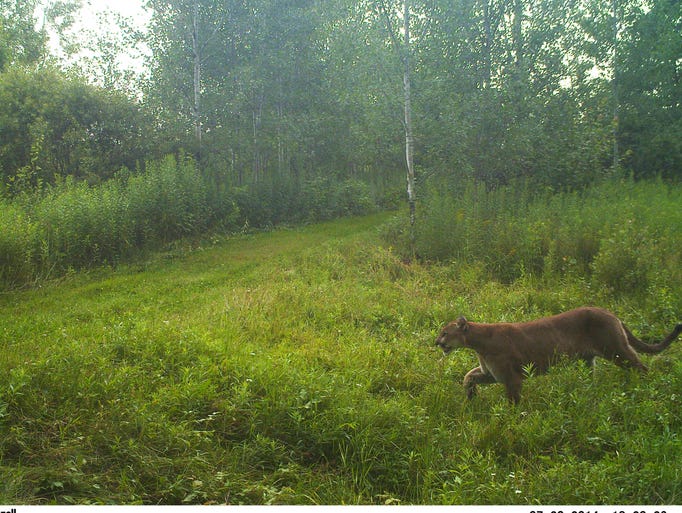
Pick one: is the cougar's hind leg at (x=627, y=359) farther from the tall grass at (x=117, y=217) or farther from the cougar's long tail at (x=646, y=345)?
the tall grass at (x=117, y=217)

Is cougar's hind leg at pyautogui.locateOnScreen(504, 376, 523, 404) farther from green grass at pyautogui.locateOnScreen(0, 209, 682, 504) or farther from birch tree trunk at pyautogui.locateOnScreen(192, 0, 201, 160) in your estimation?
birch tree trunk at pyautogui.locateOnScreen(192, 0, 201, 160)

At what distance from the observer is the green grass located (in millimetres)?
3143

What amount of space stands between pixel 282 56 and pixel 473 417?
19.7 m

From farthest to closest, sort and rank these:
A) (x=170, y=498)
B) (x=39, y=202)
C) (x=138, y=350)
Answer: (x=39, y=202)
(x=138, y=350)
(x=170, y=498)

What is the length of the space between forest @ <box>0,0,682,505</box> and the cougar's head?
0.43m

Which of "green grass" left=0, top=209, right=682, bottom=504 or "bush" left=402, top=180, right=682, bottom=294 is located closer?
"green grass" left=0, top=209, right=682, bottom=504

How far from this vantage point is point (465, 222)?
10.5 m

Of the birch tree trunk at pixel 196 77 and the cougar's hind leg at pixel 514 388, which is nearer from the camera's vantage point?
the cougar's hind leg at pixel 514 388

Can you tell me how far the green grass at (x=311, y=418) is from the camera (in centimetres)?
314

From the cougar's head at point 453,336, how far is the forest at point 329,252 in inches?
16.8

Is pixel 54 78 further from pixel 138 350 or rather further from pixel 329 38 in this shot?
pixel 138 350

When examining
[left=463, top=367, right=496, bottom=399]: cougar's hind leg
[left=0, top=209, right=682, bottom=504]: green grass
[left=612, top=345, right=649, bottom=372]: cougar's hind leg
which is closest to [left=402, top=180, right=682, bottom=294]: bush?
[left=0, top=209, right=682, bottom=504]: green grass

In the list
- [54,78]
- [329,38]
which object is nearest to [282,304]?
[54,78]

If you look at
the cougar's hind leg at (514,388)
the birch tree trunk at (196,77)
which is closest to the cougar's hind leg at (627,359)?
the cougar's hind leg at (514,388)
